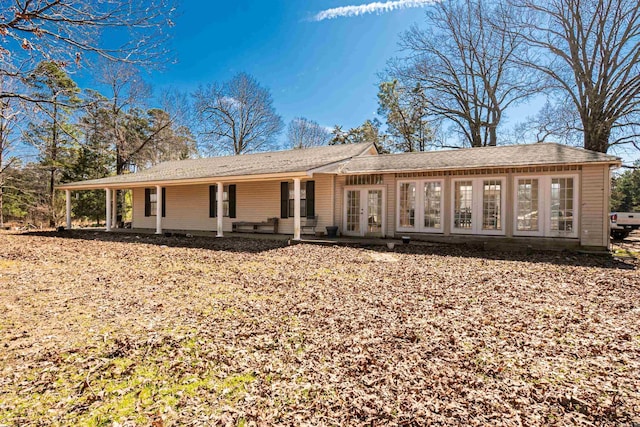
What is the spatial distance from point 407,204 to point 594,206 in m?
5.68

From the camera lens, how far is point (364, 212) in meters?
13.4

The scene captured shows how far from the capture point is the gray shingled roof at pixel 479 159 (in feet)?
33.0

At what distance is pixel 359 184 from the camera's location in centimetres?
1337

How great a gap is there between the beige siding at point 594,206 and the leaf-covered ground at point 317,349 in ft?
10.5

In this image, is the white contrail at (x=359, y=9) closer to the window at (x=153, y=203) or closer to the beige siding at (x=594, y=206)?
the beige siding at (x=594, y=206)

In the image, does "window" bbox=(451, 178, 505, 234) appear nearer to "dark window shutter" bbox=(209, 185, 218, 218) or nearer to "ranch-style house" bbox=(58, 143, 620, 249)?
"ranch-style house" bbox=(58, 143, 620, 249)

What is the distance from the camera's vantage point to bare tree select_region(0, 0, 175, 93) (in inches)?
214

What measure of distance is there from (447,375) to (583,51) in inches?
829

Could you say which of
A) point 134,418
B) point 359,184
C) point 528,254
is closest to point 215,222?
point 359,184

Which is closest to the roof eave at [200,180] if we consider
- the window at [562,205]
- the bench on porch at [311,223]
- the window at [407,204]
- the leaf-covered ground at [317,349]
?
the bench on porch at [311,223]

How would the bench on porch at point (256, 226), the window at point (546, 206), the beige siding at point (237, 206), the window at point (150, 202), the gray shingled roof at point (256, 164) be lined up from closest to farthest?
the window at point (546, 206)
the gray shingled roof at point (256, 164)
the beige siding at point (237, 206)
the bench on porch at point (256, 226)
the window at point (150, 202)

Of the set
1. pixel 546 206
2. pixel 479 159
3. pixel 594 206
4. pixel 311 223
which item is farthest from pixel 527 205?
pixel 311 223

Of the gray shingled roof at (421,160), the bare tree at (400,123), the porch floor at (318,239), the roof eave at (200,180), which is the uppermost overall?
the bare tree at (400,123)

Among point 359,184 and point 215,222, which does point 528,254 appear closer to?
point 359,184
